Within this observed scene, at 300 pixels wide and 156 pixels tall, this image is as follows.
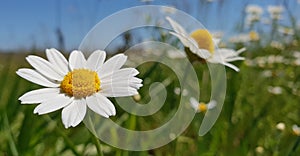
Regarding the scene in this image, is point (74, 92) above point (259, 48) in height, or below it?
above

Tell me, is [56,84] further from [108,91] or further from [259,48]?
[259,48]

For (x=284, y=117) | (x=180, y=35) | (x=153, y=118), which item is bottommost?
(x=284, y=117)

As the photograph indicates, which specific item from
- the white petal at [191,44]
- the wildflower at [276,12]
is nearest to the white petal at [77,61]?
the white petal at [191,44]

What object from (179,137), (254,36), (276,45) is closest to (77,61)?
(179,137)

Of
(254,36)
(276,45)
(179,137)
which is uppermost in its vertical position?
(179,137)

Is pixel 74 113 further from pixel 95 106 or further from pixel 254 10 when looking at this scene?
pixel 254 10

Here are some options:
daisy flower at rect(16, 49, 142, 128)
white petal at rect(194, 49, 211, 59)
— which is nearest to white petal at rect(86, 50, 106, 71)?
daisy flower at rect(16, 49, 142, 128)

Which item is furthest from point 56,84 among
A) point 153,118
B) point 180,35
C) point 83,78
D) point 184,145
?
→ point 153,118

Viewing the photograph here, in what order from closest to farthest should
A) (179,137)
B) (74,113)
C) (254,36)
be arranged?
(74,113) < (179,137) < (254,36)
